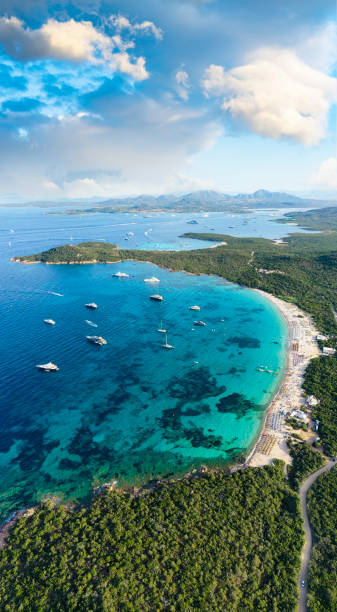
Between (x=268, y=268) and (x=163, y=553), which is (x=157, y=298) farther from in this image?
(x=163, y=553)

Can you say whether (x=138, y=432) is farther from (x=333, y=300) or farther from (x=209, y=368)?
(x=333, y=300)

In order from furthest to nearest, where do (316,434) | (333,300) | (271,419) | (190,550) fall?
(333,300), (271,419), (316,434), (190,550)

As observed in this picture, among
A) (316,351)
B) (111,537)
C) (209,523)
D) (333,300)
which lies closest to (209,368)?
(316,351)

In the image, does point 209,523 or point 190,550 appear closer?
point 190,550

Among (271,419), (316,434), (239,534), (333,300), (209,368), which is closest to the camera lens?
(239,534)

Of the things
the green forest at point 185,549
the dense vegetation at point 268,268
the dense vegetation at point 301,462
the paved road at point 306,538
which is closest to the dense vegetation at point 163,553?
the green forest at point 185,549

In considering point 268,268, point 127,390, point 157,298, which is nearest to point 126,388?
point 127,390
